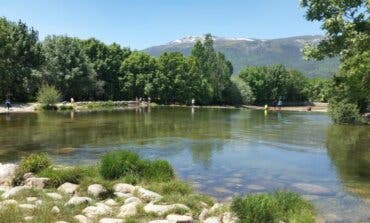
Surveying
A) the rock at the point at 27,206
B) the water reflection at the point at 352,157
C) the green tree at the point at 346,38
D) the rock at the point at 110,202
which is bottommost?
the water reflection at the point at 352,157

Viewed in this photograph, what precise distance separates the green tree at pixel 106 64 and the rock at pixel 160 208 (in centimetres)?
9288

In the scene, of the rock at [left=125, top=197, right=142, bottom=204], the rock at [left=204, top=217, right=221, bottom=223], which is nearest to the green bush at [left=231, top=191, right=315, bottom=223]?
the rock at [left=204, top=217, right=221, bottom=223]

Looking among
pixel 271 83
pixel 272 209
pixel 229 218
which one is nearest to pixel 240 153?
pixel 272 209

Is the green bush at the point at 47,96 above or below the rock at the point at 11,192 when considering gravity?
above

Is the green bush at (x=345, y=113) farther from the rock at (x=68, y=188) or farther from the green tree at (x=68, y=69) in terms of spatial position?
the green tree at (x=68, y=69)

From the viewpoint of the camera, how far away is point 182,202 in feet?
49.5

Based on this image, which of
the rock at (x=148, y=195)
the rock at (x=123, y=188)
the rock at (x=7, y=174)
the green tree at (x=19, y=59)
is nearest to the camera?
the rock at (x=148, y=195)

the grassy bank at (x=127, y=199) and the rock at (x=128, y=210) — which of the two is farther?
the rock at (x=128, y=210)

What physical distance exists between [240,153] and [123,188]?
14.8m

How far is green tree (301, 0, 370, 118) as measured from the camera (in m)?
20.8

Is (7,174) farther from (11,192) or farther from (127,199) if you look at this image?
(127,199)

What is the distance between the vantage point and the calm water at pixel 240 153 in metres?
19.8

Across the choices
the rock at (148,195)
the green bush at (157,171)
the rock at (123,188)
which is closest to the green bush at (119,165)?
the green bush at (157,171)

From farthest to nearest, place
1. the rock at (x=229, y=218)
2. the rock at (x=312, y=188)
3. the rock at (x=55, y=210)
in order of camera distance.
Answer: the rock at (x=312, y=188)
the rock at (x=229, y=218)
the rock at (x=55, y=210)
